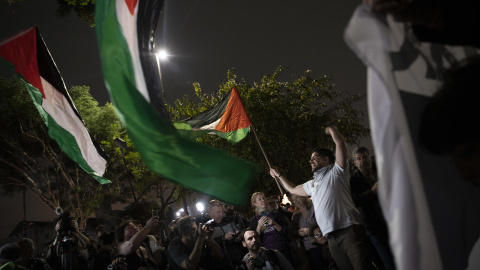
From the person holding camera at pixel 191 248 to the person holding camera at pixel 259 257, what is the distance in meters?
0.42

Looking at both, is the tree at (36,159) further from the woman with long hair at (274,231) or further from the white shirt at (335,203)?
the white shirt at (335,203)

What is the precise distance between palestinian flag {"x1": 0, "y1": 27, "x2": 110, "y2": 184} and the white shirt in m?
3.34

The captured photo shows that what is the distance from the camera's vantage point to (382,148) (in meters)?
1.07

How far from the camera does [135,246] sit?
4.50m

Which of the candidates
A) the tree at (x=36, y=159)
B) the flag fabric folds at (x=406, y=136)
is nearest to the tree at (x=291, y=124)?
the tree at (x=36, y=159)

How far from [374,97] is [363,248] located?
124 inches

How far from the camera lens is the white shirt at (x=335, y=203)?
387 centimetres

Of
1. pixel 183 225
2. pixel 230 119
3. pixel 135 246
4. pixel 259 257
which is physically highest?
pixel 230 119

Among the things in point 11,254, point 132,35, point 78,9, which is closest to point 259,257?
point 11,254

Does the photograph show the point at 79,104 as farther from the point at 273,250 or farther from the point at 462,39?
the point at 462,39

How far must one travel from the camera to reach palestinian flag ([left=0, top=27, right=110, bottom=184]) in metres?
5.16

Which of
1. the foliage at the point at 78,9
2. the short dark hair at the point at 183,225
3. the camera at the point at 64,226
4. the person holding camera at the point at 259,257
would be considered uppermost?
the foliage at the point at 78,9

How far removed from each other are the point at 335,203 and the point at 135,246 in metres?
2.66

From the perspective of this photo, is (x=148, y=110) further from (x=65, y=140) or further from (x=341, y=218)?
(x=65, y=140)
